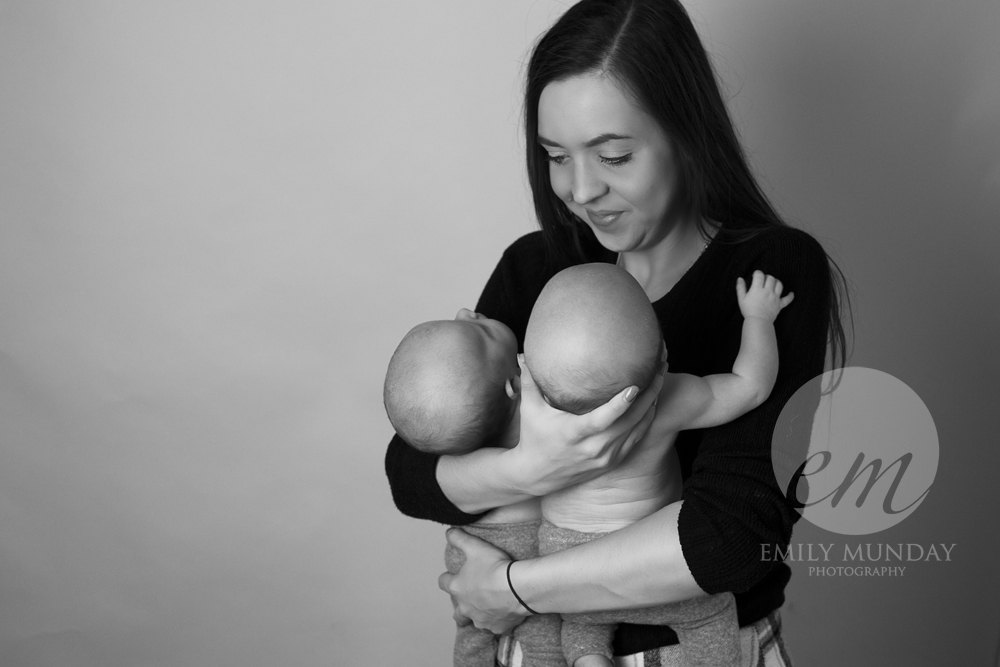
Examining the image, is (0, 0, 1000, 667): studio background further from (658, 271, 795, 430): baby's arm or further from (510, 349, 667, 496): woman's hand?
(510, 349, 667, 496): woman's hand

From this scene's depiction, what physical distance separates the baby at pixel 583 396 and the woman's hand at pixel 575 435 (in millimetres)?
36

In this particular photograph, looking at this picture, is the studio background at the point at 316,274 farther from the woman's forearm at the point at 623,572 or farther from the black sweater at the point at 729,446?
the woman's forearm at the point at 623,572

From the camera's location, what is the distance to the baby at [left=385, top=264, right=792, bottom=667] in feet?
5.32

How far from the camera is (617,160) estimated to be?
1919 millimetres

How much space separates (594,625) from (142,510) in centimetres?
211

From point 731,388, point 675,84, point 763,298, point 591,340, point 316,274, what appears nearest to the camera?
point 591,340

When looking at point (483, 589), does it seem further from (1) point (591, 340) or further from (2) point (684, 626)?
(1) point (591, 340)

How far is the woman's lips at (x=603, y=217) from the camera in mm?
2008

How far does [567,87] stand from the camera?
1898 millimetres

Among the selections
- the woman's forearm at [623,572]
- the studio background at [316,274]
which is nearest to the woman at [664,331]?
the woman's forearm at [623,572]

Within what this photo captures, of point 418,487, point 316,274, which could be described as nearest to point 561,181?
point 418,487

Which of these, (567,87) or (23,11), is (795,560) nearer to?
(567,87)

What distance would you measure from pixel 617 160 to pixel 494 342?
438 mm

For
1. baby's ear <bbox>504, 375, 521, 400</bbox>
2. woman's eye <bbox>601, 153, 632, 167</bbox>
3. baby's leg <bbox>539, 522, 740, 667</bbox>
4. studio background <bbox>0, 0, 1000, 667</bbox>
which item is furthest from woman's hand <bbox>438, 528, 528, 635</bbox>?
studio background <bbox>0, 0, 1000, 667</bbox>
